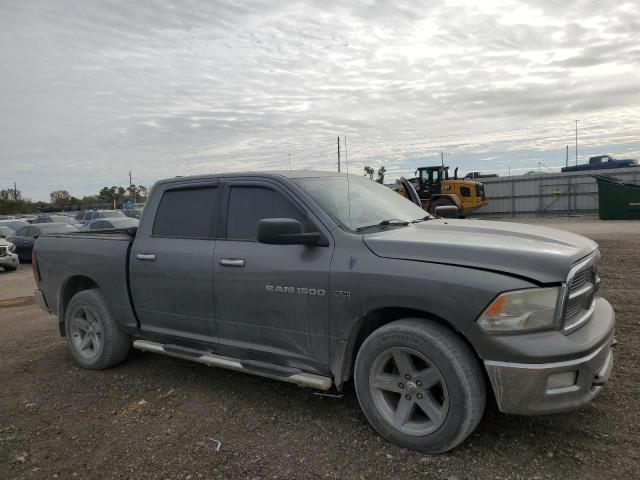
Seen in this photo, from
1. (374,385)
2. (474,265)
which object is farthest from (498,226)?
(374,385)

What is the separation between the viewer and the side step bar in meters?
3.61

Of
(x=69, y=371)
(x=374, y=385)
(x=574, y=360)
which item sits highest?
(x=574, y=360)

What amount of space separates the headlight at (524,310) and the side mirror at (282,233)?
1.32 m

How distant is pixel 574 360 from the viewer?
116 inches

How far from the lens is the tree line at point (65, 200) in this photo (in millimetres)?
73438

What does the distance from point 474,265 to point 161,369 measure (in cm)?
344

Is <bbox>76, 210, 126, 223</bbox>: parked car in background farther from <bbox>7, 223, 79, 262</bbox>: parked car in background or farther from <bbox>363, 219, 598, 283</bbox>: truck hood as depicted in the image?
<bbox>363, 219, 598, 283</bbox>: truck hood

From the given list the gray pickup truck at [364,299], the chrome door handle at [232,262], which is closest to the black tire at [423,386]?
the gray pickup truck at [364,299]

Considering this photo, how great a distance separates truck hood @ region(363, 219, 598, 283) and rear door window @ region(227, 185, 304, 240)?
2.62 ft

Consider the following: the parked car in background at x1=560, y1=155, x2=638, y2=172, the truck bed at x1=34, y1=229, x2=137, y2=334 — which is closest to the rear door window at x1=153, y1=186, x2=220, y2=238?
the truck bed at x1=34, y1=229, x2=137, y2=334

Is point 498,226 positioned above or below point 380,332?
above

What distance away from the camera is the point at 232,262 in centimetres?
406

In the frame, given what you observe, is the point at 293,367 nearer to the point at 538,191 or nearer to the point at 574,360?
the point at 574,360

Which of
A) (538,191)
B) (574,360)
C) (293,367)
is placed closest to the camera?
(574,360)
